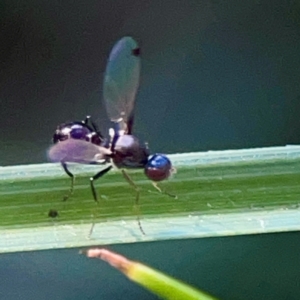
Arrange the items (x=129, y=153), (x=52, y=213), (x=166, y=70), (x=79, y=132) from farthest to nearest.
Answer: (x=166, y=70)
(x=79, y=132)
(x=129, y=153)
(x=52, y=213)

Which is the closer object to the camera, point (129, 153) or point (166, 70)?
point (129, 153)

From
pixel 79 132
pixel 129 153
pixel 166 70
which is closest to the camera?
pixel 129 153

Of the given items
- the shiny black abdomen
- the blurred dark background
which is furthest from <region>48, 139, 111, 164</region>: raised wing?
the blurred dark background

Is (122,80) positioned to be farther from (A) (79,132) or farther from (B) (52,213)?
(B) (52,213)

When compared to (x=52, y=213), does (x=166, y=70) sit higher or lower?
higher

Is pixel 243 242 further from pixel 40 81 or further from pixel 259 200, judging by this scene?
pixel 40 81

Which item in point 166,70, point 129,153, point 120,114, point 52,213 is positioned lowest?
point 52,213

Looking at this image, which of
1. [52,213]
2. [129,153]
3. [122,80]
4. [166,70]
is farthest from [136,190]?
[166,70]

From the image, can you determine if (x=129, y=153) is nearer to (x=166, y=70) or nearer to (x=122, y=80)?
(x=122, y=80)
